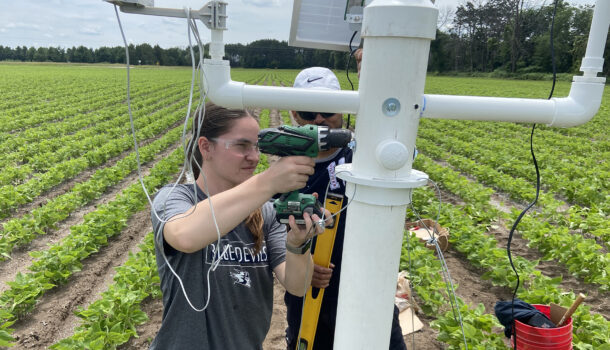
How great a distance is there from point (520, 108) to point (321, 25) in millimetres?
716

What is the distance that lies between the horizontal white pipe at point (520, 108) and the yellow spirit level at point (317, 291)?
712 millimetres

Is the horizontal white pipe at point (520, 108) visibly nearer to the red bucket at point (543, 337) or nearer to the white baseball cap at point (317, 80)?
the white baseball cap at point (317, 80)

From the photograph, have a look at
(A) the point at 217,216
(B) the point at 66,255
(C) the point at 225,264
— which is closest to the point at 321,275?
(C) the point at 225,264

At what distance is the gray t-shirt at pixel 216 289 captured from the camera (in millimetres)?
1495

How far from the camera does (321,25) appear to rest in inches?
52.9

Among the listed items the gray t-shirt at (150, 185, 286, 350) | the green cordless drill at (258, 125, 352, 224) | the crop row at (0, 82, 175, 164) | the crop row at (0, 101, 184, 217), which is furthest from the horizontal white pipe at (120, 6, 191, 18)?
the crop row at (0, 82, 175, 164)

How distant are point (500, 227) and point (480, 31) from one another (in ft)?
233

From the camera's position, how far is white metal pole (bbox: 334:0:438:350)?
0.80 metres

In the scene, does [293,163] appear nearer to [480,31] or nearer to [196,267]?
[196,267]

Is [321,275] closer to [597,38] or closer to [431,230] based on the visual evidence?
[597,38]

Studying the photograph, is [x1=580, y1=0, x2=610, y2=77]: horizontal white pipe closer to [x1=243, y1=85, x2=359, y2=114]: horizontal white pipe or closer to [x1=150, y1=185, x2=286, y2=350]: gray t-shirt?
[x1=243, y1=85, x2=359, y2=114]: horizontal white pipe

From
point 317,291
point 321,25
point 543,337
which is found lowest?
point 543,337

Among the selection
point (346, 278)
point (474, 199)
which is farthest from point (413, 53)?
point (474, 199)

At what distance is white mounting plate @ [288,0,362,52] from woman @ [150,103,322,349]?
44cm
